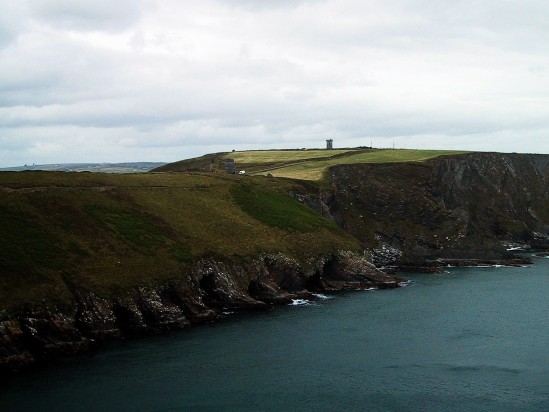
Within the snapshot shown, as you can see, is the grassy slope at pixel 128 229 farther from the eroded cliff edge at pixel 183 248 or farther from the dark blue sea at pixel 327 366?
the dark blue sea at pixel 327 366

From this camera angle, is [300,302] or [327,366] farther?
[300,302]

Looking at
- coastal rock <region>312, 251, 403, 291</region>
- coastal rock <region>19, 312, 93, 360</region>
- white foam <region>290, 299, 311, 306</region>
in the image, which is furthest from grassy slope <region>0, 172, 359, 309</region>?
white foam <region>290, 299, 311, 306</region>

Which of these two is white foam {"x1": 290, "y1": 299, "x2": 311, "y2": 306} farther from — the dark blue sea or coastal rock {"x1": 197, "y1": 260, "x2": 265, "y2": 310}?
coastal rock {"x1": 197, "y1": 260, "x2": 265, "y2": 310}

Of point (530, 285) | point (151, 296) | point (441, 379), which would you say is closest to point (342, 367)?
point (441, 379)

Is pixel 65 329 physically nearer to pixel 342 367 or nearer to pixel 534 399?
pixel 342 367

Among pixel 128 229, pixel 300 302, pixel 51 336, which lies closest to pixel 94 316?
pixel 51 336

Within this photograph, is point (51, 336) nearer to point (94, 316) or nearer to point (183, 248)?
point (94, 316)
